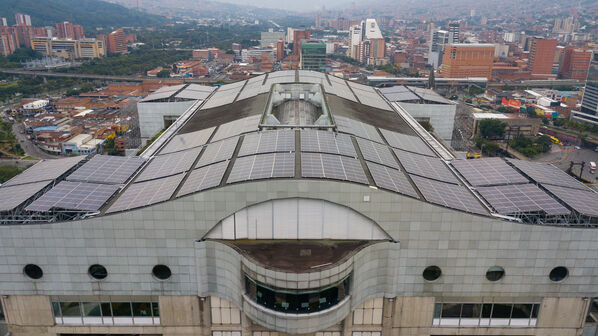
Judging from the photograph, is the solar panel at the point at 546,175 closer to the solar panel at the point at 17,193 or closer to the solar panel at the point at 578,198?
the solar panel at the point at 578,198

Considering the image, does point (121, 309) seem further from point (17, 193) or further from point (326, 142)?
point (326, 142)

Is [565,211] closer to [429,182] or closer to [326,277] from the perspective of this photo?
[429,182]

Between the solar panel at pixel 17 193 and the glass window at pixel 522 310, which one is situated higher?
the solar panel at pixel 17 193

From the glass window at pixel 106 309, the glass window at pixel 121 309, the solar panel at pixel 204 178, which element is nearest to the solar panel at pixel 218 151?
the solar panel at pixel 204 178

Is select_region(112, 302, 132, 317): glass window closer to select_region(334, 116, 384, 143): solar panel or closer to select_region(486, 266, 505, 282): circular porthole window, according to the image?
select_region(334, 116, 384, 143): solar panel

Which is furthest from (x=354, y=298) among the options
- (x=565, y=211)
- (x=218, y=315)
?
(x=565, y=211)

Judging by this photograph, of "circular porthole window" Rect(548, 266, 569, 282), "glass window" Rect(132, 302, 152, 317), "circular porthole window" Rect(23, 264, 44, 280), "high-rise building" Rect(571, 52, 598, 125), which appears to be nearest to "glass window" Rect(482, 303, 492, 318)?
"circular porthole window" Rect(548, 266, 569, 282)

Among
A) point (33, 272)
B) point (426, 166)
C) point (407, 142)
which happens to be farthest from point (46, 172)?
point (407, 142)
